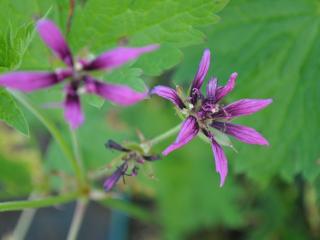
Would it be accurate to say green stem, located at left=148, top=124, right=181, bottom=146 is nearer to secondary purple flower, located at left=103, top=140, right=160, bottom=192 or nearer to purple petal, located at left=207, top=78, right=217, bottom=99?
secondary purple flower, located at left=103, top=140, right=160, bottom=192

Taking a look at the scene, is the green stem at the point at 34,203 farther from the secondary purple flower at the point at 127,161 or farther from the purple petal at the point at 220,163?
the purple petal at the point at 220,163

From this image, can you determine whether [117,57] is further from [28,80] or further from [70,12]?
[70,12]

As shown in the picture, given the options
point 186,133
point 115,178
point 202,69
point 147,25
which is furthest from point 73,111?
point 147,25

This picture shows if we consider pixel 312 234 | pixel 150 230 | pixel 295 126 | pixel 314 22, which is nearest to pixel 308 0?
pixel 314 22

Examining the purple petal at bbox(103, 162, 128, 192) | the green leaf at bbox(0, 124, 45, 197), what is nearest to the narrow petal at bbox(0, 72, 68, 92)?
the purple petal at bbox(103, 162, 128, 192)

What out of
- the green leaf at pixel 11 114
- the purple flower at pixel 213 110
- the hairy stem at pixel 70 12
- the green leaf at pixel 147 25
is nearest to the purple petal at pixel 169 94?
the purple flower at pixel 213 110

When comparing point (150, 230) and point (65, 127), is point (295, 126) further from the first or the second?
point (150, 230)

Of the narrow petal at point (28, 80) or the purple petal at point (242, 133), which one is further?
the purple petal at point (242, 133)
